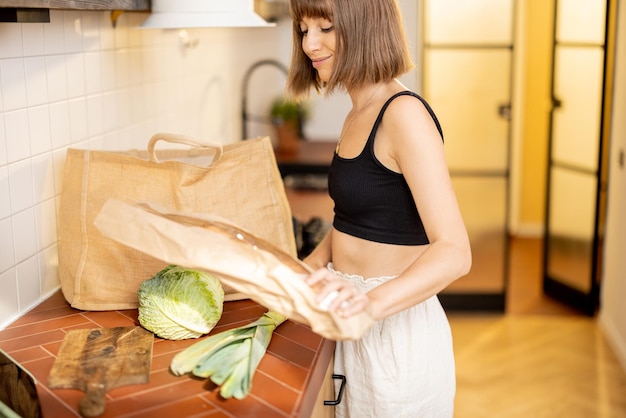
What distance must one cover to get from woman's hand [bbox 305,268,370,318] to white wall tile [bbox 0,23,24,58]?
2.68ft

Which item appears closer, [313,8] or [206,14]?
[313,8]

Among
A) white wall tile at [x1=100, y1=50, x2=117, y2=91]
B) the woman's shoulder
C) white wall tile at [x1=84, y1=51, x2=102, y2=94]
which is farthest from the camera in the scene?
white wall tile at [x1=100, y1=50, x2=117, y2=91]

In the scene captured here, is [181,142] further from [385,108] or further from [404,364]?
[404,364]

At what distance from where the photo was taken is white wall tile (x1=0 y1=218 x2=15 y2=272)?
162cm

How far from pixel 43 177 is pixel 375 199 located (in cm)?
78

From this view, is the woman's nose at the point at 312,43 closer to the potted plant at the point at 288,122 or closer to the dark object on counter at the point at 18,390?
the dark object on counter at the point at 18,390

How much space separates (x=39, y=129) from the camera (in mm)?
1755

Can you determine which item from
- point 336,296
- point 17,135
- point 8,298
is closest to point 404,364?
point 336,296

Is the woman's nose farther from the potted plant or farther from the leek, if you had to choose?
the potted plant

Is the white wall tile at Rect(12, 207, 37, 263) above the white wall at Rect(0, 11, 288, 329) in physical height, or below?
below

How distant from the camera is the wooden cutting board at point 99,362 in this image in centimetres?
123

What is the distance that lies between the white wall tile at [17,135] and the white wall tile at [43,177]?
0.05 metres

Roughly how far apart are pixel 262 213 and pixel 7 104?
0.60 m

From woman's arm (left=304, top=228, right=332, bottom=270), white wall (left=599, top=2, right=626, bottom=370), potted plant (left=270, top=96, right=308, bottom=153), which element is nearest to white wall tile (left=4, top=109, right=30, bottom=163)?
woman's arm (left=304, top=228, right=332, bottom=270)
